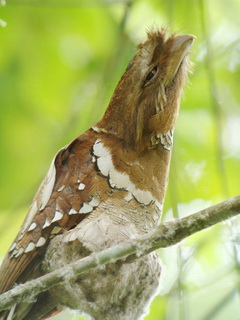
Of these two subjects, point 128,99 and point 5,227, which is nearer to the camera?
point 128,99

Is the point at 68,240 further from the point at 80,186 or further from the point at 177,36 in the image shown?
the point at 177,36

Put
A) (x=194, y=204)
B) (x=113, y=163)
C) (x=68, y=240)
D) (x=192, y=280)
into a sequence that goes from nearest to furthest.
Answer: (x=68, y=240)
(x=113, y=163)
(x=192, y=280)
(x=194, y=204)

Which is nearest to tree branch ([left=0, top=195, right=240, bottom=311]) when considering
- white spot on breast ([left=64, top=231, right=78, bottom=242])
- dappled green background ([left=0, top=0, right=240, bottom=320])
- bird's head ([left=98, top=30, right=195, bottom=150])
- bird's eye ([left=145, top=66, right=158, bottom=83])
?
white spot on breast ([left=64, top=231, right=78, bottom=242])

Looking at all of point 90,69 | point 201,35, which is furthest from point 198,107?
point 90,69

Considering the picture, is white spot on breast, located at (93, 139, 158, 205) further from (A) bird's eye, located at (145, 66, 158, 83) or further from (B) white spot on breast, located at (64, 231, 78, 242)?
(A) bird's eye, located at (145, 66, 158, 83)

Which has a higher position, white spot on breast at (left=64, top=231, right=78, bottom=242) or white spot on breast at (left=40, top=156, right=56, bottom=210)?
white spot on breast at (left=40, top=156, right=56, bottom=210)

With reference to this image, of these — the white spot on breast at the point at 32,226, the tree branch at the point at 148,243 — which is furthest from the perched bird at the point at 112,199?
the tree branch at the point at 148,243
